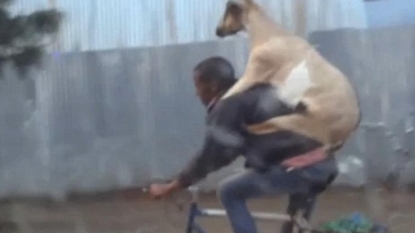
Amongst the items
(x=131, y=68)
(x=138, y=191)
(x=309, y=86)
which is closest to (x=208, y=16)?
(x=131, y=68)

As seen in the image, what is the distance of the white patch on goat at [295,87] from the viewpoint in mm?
7004

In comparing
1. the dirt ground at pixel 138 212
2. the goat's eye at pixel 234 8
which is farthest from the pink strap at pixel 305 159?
the dirt ground at pixel 138 212

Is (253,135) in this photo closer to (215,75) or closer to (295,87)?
(295,87)

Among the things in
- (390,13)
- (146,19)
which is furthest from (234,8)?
(390,13)

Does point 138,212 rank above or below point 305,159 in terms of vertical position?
below

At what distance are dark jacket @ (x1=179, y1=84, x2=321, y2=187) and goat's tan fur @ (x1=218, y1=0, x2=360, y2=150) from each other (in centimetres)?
4

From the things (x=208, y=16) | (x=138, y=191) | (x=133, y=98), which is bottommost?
(x=138, y=191)

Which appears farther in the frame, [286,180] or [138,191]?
[138,191]

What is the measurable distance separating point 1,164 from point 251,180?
6.71 metres

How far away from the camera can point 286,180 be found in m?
7.00

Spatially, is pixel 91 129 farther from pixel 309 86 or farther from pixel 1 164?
pixel 309 86

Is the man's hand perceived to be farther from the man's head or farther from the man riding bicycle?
the man's head

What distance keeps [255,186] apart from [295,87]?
0.58 meters

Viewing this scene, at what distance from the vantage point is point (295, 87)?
702cm
